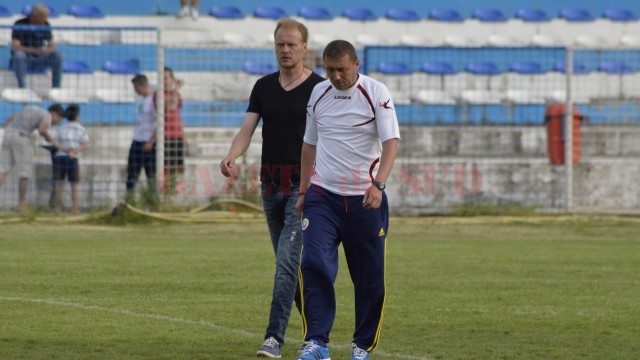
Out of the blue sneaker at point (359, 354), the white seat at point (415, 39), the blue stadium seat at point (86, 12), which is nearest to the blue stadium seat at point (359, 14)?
the white seat at point (415, 39)

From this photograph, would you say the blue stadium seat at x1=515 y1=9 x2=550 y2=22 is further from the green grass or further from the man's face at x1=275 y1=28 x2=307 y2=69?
the man's face at x1=275 y1=28 x2=307 y2=69

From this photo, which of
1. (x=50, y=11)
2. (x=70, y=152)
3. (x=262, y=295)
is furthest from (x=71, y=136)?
(x=50, y=11)

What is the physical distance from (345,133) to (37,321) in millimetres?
3160

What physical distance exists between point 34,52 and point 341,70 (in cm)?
1339

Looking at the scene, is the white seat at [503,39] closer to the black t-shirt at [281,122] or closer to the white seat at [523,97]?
the white seat at [523,97]

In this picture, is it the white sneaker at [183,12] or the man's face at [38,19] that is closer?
the man's face at [38,19]

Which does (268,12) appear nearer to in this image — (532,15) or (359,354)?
(532,15)

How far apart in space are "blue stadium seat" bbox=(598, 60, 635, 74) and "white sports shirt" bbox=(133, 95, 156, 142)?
10903 millimetres

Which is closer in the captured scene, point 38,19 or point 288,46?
point 288,46

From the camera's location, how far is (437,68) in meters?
22.5

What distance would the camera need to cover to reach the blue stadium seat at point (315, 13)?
1199 inches

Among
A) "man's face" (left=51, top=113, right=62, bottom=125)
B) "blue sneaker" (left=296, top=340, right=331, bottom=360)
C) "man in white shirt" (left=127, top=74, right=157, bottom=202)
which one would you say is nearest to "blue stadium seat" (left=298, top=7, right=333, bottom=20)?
"man in white shirt" (left=127, top=74, right=157, bottom=202)

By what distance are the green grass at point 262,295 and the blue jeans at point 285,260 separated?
23 centimetres

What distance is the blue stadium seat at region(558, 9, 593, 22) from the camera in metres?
32.1
